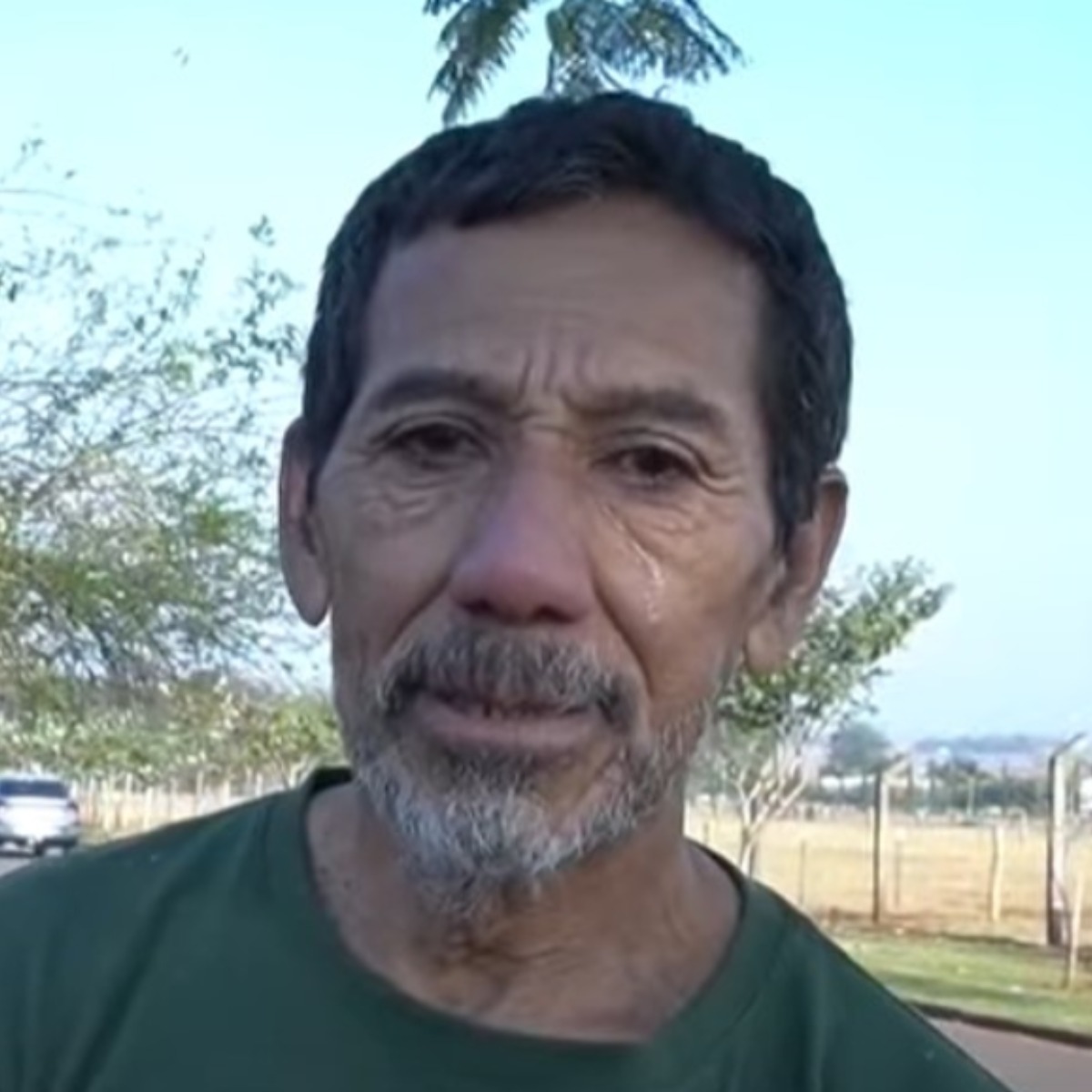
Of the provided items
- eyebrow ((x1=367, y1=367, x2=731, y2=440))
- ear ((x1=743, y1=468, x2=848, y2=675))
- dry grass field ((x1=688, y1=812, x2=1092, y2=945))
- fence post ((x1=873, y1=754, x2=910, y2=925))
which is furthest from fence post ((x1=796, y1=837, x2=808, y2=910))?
eyebrow ((x1=367, y1=367, x2=731, y2=440))

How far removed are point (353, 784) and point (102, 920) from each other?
0.21 metres

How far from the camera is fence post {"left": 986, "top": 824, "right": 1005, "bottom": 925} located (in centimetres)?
2406

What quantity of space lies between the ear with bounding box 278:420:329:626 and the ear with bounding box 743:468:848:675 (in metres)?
0.33

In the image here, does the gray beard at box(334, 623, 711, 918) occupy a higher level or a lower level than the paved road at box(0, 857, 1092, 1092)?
higher

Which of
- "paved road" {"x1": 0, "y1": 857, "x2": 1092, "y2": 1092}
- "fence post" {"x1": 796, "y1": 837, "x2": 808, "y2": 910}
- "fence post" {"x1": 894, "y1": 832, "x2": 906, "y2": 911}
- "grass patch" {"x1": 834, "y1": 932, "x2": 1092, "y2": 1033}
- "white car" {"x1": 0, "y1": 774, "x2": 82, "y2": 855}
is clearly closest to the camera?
"paved road" {"x1": 0, "y1": 857, "x2": 1092, "y2": 1092}

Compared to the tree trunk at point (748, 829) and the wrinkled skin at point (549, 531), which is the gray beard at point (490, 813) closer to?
the wrinkled skin at point (549, 531)

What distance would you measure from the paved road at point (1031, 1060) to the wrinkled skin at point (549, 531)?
1067cm

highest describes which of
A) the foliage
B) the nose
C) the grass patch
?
the foliage

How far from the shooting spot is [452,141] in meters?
1.97

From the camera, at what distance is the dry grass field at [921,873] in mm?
25016

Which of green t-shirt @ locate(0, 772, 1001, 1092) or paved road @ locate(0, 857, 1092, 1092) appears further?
paved road @ locate(0, 857, 1092, 1092)

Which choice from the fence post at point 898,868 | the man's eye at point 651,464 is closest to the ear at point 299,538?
the man's eye at point 651,464

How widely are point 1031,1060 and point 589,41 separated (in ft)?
24.6

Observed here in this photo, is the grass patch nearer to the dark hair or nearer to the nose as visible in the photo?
the dark hair
